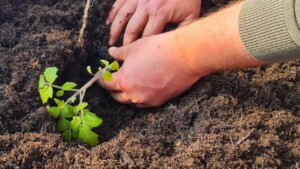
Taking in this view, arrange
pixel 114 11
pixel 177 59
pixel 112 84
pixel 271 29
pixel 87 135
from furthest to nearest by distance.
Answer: pixel 114 11
pixel 112 84
pixel 177 59
pixel 87 135
pixel 271 29

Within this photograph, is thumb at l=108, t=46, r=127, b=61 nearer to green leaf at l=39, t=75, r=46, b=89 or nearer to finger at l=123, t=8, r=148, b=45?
finger at l=123, t=8, r=148, b=45

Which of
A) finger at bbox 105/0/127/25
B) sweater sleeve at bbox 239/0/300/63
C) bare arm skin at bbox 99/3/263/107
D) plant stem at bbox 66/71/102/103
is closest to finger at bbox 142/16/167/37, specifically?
bare arm skin at bbox 99/3/263/107

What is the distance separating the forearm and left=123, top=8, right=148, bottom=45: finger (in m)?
0.31

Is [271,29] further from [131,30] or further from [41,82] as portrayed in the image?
[41,82]

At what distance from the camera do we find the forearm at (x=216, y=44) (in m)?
1.59

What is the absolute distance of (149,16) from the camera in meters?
2.02

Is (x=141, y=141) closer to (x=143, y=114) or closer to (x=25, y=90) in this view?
(x=143, y=114)

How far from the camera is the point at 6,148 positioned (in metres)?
1.53

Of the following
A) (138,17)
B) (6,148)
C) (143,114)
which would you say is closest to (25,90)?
(6,148)

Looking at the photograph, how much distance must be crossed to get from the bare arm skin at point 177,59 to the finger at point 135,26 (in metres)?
0.13

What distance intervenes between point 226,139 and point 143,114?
0.42 m

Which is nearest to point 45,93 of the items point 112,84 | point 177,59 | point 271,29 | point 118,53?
point 112,84

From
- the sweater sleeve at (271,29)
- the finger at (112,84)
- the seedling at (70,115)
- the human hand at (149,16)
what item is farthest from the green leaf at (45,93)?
the sweater sleeve at (271,29)

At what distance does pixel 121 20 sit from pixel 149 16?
0.15 meters
